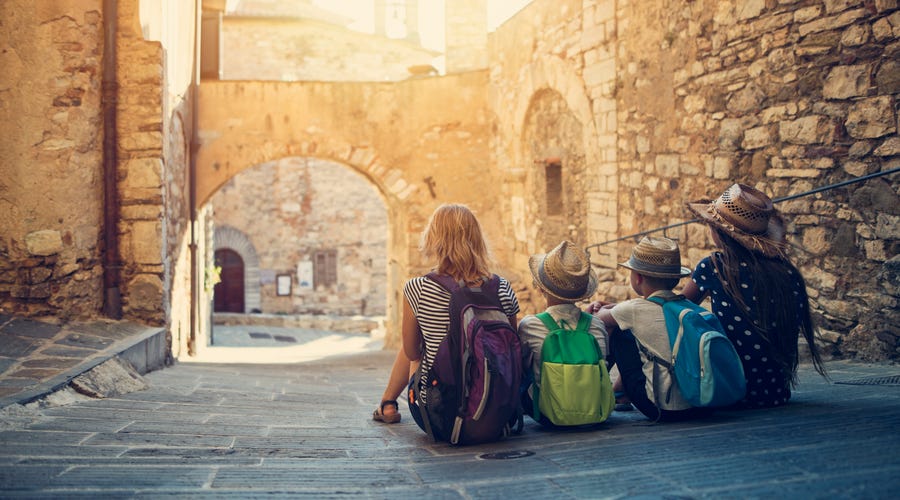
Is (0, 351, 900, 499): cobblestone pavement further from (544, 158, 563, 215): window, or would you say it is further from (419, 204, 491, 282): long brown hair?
(544, 158, 563, 215): window

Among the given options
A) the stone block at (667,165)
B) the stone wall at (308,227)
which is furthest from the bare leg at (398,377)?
the stone wall at (308,227)

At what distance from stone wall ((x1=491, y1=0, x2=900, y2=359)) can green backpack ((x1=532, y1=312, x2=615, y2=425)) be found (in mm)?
2196

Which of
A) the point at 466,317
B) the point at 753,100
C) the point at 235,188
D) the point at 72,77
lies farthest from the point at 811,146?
the point at 235,188

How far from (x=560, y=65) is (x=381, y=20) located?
19.0m

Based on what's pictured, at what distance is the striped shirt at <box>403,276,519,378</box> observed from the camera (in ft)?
11.2

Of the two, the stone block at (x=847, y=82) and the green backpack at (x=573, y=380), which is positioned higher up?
the stone block at (x=847, y=82)

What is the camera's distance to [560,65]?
29.3 feet

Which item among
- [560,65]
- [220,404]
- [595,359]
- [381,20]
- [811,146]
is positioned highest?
[381,20]

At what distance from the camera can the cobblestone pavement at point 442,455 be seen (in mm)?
2508

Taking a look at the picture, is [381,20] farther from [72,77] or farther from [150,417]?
[150,417]

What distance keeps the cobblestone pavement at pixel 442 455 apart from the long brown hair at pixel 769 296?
0.89ft

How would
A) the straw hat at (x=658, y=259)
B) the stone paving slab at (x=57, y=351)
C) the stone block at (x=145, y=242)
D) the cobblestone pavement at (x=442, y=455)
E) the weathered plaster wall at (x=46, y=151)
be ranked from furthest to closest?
the stone block at (x=145, y=242)
the weathered plaster wall at (x=46, y=151)
the stone paving slab at (x=57, y=351)
the straw hat at (x=658, y=259)
the cobblestone pavement at (x=442, y=455)

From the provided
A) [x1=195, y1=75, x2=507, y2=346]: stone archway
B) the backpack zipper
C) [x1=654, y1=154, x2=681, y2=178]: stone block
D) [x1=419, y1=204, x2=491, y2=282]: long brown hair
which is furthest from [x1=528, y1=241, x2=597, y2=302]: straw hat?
[x1=195, y1=75, x2=507, y2=346]: stone archway

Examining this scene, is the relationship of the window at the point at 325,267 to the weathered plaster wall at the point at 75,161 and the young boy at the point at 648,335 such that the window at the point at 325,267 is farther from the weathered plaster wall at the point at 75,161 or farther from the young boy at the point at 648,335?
the young boy at the point at 648,335
